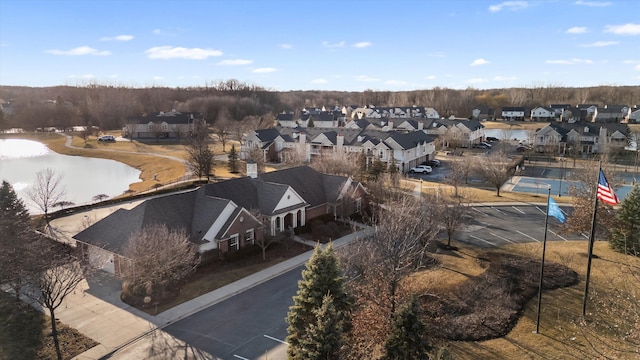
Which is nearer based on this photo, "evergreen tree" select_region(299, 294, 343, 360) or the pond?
"evergreen tree" select_region(299, 294, 343, 360)

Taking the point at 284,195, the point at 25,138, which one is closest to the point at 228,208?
the point at 284,195

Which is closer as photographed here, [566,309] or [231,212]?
[566,309]

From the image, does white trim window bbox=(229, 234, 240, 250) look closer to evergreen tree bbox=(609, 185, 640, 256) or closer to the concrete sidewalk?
the concrete sidewalk

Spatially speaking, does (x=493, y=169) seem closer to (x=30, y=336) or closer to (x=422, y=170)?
(x=422, y=170)

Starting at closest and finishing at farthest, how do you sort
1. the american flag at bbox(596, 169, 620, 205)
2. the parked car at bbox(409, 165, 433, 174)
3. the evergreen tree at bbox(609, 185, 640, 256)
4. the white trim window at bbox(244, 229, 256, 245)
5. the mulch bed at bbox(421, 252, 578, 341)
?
1. the american flag at bbox(596, 169, 620, 205)
2. the mulch bed at bbox(421, 252, 578, 341)
3. the evergreen tree at bbox(609, 185, 640, 256)
4. the white trim window at bbox(244, 229, 256, 245)
5. the parked car at bbox(409, 165, 433, 174)

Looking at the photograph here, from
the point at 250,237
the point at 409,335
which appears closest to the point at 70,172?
the point at 250,237

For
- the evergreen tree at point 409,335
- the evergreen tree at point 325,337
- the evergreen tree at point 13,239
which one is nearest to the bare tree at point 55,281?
the evergreen tree at point 13,239

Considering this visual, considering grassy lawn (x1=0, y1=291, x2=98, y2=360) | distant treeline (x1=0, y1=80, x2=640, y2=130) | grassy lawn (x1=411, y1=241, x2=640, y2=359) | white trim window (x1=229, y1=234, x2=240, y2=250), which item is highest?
distant treeline (x1=0, y1=80, x2=640, y2=130)

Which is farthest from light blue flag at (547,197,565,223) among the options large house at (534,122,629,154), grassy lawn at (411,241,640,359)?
large house at (534,122,629,154)
